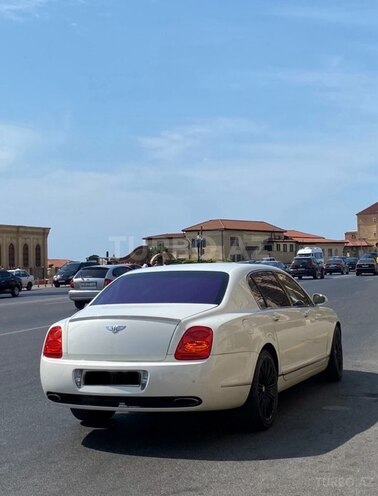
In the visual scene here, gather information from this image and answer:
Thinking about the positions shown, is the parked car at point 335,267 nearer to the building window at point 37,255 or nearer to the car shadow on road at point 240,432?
the building window at point 37,255

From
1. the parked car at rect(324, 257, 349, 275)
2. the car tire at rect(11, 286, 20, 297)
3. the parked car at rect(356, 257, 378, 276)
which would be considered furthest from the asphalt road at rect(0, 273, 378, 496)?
the parked car at rect(324, 257, 349, 275)

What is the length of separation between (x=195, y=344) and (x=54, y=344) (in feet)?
4.46

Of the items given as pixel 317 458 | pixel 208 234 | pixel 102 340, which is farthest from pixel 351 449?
pixel 208 234

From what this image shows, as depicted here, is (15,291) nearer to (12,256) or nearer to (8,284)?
(8,284)

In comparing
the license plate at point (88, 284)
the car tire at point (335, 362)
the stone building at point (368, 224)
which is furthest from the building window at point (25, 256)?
the stone building at point (368, 224)

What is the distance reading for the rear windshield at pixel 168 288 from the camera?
6746 millimetres

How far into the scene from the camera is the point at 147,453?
5832 millimetres

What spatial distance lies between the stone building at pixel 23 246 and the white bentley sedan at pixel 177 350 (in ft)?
237

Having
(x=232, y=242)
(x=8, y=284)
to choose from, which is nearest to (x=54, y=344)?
(x=8, y=284)

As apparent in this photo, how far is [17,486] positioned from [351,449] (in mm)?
2643

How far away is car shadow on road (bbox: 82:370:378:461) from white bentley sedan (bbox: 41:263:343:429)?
9.8 inches

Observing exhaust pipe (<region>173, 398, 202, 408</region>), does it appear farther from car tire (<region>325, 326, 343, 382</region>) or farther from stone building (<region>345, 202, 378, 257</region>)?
stone building (<region>345, 202, 378, 257</region>)

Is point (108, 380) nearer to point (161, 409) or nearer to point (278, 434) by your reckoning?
point (161, 409)

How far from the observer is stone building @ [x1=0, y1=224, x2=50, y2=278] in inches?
3155
